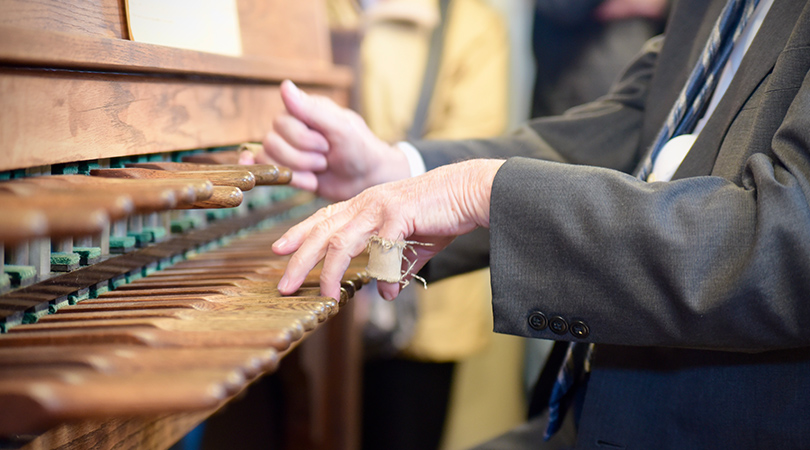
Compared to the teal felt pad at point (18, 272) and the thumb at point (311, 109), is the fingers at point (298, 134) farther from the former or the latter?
the teal felt pad at point (18, 272)

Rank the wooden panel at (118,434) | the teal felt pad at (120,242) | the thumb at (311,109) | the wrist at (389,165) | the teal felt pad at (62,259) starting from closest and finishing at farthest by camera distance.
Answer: the wooden panel at (118,434) < the teal felt pad at (62,259) < the teal felt pad at (120,242) < the thumb at (311,109) < the wrist at (389,165)

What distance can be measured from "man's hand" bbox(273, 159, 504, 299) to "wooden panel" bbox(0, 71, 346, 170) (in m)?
0.21

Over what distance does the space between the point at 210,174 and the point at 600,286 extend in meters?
0.43

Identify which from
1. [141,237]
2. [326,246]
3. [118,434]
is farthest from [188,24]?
[118,434]

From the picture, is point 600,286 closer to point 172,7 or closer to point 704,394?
point 704,394

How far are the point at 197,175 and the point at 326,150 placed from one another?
361 mm

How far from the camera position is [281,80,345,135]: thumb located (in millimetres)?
860

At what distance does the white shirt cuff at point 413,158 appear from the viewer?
1074mm

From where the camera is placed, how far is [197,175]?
64 cm

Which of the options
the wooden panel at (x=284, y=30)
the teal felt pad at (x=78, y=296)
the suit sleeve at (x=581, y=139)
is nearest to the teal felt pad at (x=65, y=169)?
the teal felt pad at (x=78, y=296)

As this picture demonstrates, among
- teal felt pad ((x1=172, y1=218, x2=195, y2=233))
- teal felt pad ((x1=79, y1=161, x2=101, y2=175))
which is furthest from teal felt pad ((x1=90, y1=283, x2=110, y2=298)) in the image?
teal felt pad ((x1=172, y1=218, x2=195, y2=233))

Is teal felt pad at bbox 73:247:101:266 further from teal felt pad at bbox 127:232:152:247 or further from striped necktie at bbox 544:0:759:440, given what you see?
striped necktie at bbox 544:0:759:440

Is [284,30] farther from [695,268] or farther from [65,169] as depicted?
[695,268]

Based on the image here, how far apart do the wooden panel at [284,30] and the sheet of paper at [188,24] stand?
8 centimetres
